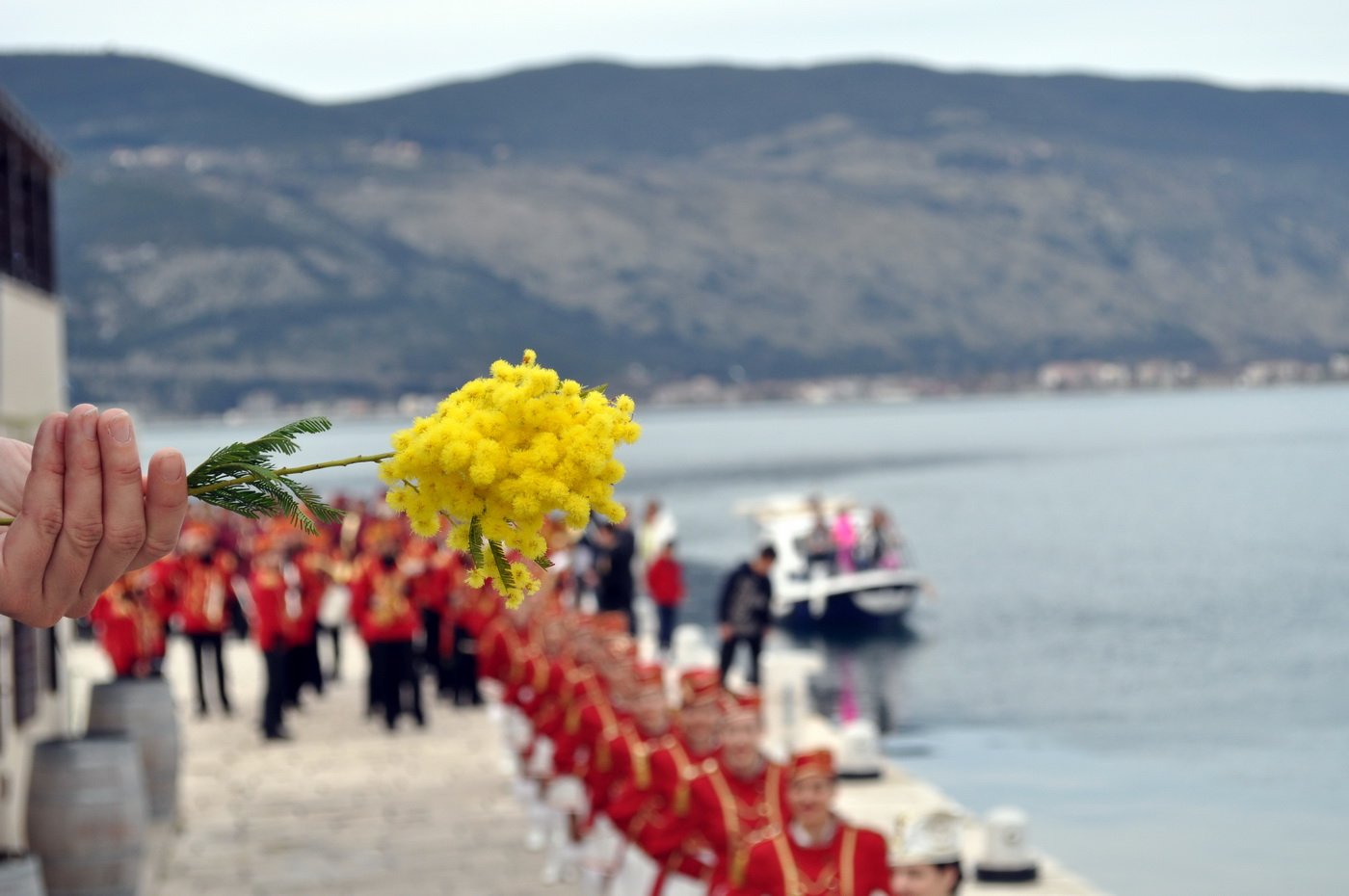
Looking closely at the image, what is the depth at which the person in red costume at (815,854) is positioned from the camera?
721 cm

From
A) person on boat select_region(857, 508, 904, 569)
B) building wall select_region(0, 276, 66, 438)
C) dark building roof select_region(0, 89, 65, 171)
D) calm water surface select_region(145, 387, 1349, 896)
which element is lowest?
calm water surface select_region(145, 387, 1349, 896)

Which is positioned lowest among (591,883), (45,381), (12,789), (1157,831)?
(1157,831)

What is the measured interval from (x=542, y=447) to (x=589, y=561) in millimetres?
27617

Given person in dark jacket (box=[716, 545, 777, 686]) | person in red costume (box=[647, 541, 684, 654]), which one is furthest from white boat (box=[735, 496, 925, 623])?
person in dark jacket (box=[716, 545, 777, 686])

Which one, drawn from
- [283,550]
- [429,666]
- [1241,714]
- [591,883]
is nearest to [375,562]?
[283,550]

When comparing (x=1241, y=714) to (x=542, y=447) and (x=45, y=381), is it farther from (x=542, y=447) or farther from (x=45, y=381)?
(x=542, y=447)

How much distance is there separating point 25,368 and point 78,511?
459 inches

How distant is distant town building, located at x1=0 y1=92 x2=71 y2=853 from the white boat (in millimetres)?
25919

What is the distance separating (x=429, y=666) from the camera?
23.8 metres

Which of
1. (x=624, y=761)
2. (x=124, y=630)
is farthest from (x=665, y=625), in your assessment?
(x=624, y=761)

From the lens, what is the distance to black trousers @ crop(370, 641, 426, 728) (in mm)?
19203

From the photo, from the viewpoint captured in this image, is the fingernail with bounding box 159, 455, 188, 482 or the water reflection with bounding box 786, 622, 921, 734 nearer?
the fingernail with bounding box 159, 455, 188, 482

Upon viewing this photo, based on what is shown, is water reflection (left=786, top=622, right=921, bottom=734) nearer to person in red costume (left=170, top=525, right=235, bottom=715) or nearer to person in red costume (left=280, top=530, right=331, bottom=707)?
person in red costume (left=280, top=530, right=331, bottom=707)

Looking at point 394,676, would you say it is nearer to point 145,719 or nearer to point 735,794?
point 145,719
